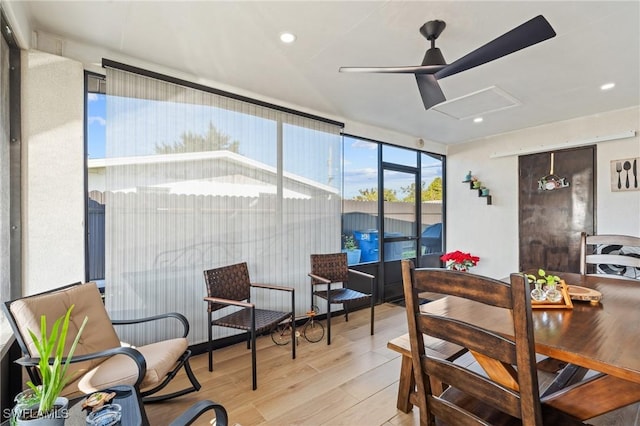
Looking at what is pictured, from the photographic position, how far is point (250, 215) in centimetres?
313

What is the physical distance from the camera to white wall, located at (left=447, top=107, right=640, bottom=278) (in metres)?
3.63

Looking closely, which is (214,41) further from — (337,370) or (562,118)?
(562,118)

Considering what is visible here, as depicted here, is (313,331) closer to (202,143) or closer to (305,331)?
(305,331)

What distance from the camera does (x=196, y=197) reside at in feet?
9.21

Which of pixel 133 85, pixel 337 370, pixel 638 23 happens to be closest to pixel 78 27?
pixel 133 85

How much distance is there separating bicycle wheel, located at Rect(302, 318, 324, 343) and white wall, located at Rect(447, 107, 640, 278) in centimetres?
296

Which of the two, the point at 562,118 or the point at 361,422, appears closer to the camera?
the point at 361,422

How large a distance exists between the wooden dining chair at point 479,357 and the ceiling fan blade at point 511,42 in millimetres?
1358

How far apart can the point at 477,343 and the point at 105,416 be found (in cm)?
138

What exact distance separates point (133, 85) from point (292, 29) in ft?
4.69

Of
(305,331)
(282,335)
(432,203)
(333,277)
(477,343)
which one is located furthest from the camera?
(432,203)

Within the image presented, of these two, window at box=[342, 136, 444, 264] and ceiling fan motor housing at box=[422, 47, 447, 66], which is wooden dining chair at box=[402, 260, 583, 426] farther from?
window at box=[342, 136, 444, 264]

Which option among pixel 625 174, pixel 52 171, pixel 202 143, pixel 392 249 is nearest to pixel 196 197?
pixel 202 143

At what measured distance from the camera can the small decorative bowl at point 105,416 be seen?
1.12 meters
